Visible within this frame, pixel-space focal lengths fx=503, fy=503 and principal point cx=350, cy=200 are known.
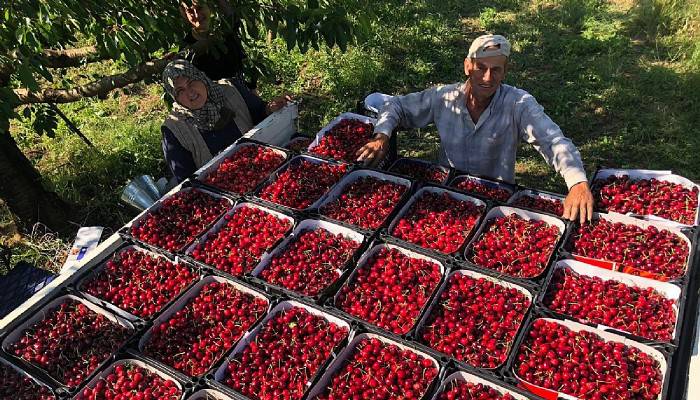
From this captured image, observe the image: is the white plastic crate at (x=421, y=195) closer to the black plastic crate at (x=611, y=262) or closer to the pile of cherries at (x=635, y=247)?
the black plastic crate at (x=611, y=262)

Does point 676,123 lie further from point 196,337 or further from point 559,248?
point 196,337

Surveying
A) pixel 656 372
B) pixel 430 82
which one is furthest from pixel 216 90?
pixel 430 82

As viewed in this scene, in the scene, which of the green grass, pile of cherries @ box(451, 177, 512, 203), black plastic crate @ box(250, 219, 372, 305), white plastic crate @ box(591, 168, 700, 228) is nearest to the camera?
black plastic crate @ box(250, 219, 372, 305)

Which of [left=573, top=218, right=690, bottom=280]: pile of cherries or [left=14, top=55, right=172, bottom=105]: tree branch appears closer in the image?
[left=573, top=218, right=690, bottom=280]: pile of cherries

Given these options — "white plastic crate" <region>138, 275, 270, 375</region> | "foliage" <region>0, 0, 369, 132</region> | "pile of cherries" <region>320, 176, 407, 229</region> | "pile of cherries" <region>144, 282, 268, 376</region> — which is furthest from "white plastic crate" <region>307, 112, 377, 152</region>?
"pile of cherries" <region>144, 282, 268, 376</region>

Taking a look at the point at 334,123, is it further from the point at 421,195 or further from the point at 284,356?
the point at 284,356

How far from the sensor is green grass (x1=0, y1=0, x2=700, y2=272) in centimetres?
819

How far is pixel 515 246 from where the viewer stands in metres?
4.04

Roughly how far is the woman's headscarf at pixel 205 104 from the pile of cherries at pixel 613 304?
3970 mm

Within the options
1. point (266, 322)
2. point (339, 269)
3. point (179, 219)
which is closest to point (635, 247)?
point (339, 269)

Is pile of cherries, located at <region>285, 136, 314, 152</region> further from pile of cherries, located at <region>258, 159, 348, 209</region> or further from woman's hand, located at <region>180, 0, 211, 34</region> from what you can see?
woman's hand, located at <region>180, 0, 211, 34</region>

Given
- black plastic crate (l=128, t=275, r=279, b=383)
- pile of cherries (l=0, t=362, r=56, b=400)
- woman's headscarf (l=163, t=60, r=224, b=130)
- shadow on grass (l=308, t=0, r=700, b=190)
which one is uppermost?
woman's headscarf (l=163, t=60, r=224, b=130)

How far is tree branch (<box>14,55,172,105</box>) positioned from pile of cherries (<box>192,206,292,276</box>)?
2114mm

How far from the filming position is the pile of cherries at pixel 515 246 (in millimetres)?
3855
